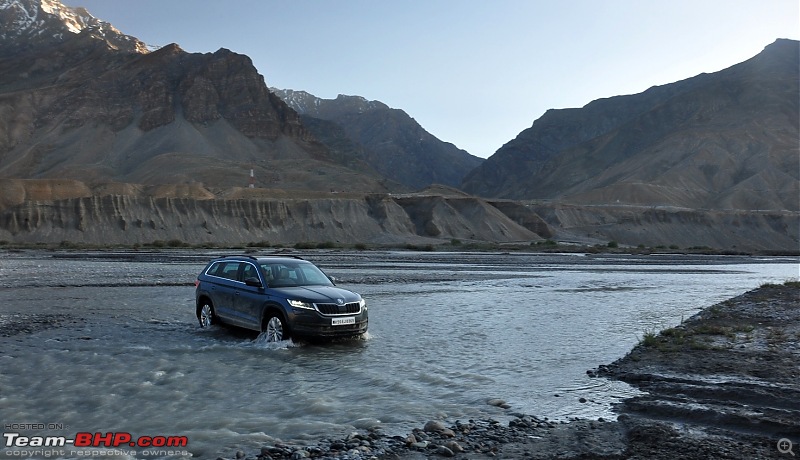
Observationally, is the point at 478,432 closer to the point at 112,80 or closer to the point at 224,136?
the point at 224,136

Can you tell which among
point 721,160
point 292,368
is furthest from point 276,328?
point 721,160

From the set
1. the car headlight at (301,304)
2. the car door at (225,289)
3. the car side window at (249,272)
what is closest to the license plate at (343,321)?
the car headlight at (301,304)

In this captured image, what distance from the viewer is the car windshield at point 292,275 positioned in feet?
45.7

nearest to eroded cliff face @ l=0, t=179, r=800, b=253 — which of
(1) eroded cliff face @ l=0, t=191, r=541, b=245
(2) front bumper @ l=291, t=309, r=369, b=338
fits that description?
(1) eroded cliff face @ l=0, t=191, r=541, b=245

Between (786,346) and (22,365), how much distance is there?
1394 cm

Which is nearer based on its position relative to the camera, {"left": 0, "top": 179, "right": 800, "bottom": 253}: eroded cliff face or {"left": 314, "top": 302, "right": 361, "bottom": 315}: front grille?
{"left": 314, "top": 302, "right": 361, "bottom": 315}: front grille

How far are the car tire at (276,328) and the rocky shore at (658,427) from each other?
5.19 meters

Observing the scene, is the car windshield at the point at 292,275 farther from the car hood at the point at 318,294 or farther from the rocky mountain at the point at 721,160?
the rocky mountain at the point at 721,160

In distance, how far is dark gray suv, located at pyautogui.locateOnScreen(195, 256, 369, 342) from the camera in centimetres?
1284

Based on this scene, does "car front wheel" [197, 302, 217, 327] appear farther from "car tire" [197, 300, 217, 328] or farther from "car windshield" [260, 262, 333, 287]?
"car windshield" [260, 262, 333, 287]

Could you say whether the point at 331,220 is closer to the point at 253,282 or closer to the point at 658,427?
the point at 253,282

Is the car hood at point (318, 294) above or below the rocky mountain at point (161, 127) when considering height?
below

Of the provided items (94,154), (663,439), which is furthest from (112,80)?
(663,439)

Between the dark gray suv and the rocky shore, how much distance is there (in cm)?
468
